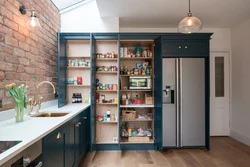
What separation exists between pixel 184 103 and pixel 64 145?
2280 millimetres

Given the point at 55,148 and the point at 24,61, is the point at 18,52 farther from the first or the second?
the point at 55,148

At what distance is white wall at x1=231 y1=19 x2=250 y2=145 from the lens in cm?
350

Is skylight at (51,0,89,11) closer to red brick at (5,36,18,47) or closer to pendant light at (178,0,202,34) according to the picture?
red brick at (5,36,18,47)

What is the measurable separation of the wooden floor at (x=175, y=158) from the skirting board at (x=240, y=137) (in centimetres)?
17

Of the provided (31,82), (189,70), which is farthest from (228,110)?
(31,82)

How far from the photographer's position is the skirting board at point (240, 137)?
3.48 m

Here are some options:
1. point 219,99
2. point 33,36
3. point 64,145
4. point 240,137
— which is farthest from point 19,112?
point 240,137

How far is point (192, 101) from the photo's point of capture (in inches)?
125

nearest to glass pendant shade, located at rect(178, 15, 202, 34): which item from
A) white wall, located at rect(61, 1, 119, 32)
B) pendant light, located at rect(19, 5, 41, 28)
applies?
white wall, located at rect(61, 1, 119, 32)

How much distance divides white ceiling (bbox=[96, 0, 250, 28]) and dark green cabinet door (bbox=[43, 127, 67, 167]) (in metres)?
2.22

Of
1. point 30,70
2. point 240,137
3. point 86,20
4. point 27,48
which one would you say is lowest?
point 240,137

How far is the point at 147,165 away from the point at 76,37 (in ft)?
8.60

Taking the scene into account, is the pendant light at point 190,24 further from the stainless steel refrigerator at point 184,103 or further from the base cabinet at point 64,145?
the base cabinet at point 64,145

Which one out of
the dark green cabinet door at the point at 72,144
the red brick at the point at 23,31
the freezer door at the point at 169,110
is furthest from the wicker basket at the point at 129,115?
the red brick at the point at 23,31
